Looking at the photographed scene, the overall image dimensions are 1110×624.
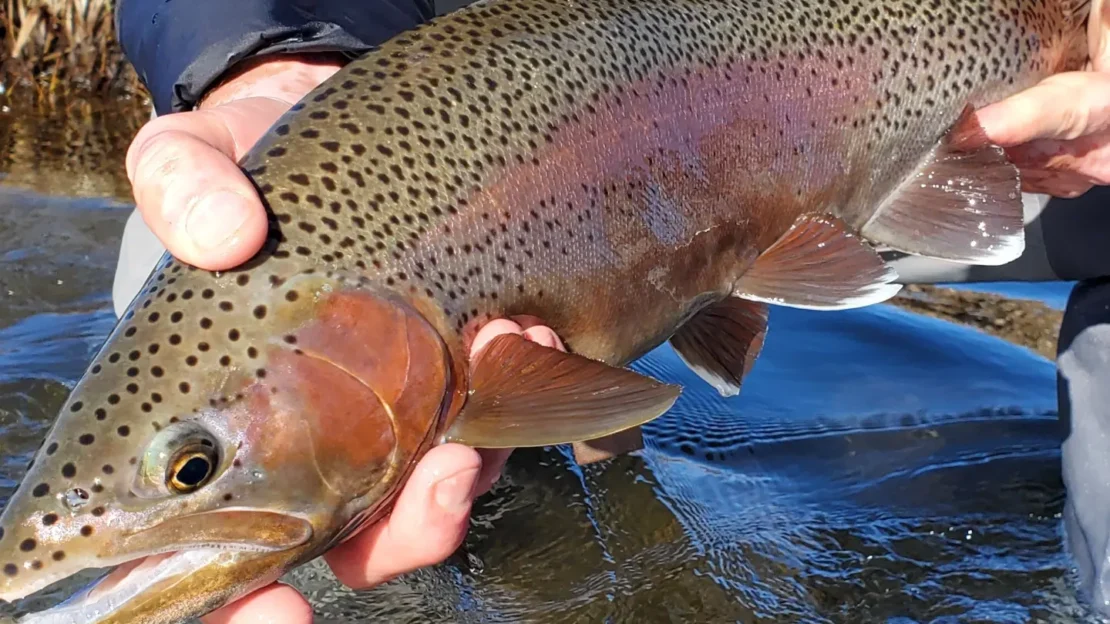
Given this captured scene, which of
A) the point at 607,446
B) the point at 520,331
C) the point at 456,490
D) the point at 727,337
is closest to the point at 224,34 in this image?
the point at 520,331

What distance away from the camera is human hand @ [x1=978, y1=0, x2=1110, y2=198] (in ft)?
9.50

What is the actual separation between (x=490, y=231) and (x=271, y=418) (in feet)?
2.10

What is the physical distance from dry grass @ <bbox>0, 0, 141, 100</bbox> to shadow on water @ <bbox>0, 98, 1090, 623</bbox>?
4.04 m

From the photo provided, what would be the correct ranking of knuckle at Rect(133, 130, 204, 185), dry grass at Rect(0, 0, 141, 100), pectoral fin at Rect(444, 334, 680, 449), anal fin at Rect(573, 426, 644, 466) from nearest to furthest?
knuckle at Rect(133, 130, 204, 185), pectoral fin at Rect(444, 334, 680, 449), anal fin at Rect(573, 426, 644, 466), dry grass at Rect(0, 0, 141, 100)

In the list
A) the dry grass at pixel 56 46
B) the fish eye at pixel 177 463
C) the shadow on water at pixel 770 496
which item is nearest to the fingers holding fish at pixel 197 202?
the fish eye at pixel 177 463

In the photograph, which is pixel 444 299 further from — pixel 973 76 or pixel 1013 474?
pixel 1013 474

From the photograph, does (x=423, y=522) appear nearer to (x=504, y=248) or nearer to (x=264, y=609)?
(x=264, y=609)

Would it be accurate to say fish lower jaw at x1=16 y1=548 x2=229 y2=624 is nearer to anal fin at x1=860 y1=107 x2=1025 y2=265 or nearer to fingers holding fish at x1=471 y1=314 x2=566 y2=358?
fingers holding fish at x1=471 y1=314 x2=566 y2=358

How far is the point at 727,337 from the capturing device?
290 centimetres

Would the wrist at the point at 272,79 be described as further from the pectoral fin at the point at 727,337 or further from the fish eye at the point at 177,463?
the pectoral fin at the point at 727,337

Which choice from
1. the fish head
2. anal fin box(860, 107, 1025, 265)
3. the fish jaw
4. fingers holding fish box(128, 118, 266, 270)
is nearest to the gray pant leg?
anal fin box(860, 107, 1025, 265)


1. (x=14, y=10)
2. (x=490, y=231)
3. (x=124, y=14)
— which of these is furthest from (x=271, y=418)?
(x=14, y=10)

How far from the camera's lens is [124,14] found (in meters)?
2.95

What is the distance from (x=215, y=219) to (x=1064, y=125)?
2518mm
